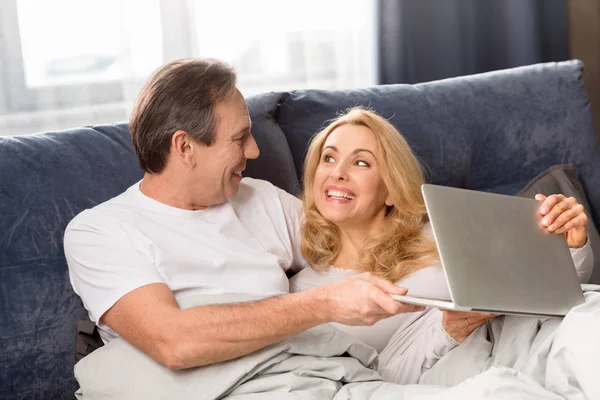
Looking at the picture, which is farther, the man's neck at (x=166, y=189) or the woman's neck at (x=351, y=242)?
the woman's neck at (x=351, y=242)

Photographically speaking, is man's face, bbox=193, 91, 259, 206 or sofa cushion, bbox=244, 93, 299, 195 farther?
sofa cushion, bbox=244, 93, 299, 195

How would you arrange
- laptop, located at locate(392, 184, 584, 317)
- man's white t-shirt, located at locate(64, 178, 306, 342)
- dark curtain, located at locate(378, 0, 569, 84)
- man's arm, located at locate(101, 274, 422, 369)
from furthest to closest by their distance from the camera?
dark curtain, located at locate(378, 0, 569, 84) < man's white t-shirt, located at locate(64, 178, 306, 342) < man's arm, located at locate(101, 274, 422, 369) < laptop, located at locate(392, 184, 584, 317)

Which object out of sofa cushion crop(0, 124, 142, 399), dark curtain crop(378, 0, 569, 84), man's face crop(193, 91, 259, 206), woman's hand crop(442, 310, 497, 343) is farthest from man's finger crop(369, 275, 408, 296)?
dark curtain crop(378, 0, 569, 84)

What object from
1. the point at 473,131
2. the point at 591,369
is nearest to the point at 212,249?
the point at 591,369

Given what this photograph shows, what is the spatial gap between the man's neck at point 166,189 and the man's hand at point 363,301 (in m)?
0.42

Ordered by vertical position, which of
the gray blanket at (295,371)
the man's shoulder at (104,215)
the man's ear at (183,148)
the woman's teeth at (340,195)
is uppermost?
the man's ear at (183,148)

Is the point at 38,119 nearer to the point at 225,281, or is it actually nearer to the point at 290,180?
the point at 290,180

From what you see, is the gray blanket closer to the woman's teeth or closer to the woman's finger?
the woman's finger

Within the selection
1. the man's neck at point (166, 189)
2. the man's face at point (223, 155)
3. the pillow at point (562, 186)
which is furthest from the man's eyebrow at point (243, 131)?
the pillow at point (562, 186)

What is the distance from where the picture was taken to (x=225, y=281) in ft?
6.04

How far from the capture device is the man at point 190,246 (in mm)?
1607

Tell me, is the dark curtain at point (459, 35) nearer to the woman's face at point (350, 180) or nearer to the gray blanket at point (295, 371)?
the woman's face at point (350, 180)

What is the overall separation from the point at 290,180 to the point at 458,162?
50cm

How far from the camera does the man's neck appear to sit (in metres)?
1.84
